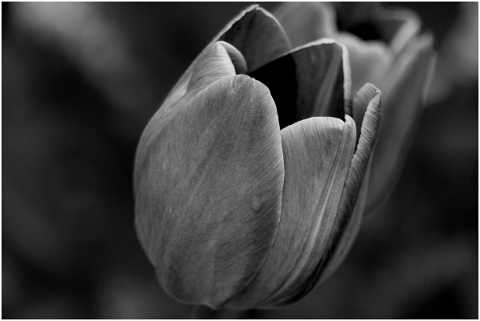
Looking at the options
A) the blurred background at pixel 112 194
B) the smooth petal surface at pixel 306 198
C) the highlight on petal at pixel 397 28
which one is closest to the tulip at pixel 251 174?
the smooth petal surface at pixel 306 198

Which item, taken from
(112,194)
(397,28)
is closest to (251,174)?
(397,28)

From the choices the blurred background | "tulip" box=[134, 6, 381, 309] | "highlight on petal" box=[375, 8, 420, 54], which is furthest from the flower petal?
the blurred background

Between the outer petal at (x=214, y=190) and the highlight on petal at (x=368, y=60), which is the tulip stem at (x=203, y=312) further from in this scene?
the highlight on petal at (x=368, y=60)

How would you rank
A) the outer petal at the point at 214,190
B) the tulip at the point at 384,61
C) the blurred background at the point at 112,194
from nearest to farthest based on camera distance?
the outer petal at the point at 214,190 → the tulip at the point at 384,61 → the blurred background at the point at 112,194

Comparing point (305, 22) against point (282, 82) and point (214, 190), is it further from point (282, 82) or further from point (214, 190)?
point (214, 190)

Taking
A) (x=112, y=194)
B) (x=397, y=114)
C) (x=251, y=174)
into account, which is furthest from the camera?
(x=112, y=194)

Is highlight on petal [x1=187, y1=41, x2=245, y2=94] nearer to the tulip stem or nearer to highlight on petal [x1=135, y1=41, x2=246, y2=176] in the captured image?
highlight on petal [x1=135, y1=41, x2=246, y2=176]

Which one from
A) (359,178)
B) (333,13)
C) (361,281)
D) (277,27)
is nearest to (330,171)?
(359,178)
